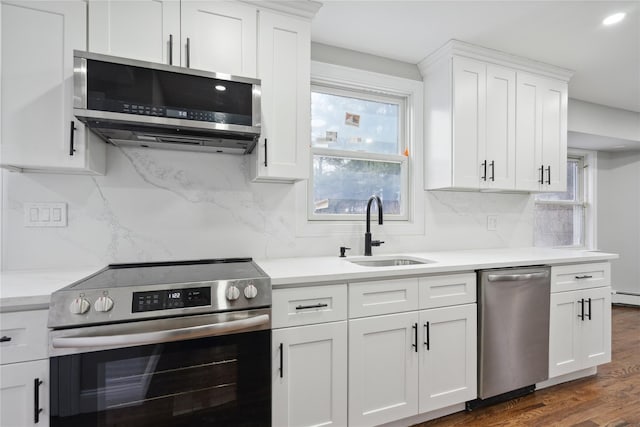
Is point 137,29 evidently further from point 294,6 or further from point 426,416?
point 426,416

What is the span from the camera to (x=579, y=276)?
7.21 ft

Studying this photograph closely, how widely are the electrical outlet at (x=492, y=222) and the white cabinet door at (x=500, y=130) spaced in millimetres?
374

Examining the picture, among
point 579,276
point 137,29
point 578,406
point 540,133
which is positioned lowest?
point 578,406

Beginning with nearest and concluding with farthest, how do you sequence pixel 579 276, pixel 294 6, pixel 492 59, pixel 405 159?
1. pixel 294 6
2. pixel 579 276
3. pixel 492 59
4. pixel 405 159

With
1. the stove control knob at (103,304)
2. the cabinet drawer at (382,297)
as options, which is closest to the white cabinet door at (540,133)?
the cabinet drawer at (382,297)

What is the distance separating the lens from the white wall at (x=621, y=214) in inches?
160

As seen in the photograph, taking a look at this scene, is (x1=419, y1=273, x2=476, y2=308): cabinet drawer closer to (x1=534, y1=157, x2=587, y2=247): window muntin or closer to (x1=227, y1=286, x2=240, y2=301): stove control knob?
(x1=227, y1=286, x2=240, y2=301): stove control knob

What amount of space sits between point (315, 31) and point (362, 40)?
1.13 feet

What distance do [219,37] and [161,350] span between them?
151cm

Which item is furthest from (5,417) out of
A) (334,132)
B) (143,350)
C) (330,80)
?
(330,80)

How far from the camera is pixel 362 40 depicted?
85.7 inches

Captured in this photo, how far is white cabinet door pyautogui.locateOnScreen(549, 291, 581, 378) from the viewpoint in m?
2.10

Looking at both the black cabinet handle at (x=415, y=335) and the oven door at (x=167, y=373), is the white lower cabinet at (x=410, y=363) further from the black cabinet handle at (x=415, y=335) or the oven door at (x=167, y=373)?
the oven door at (x=167, y=373)

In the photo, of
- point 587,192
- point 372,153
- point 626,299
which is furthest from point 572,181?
point 372,153
